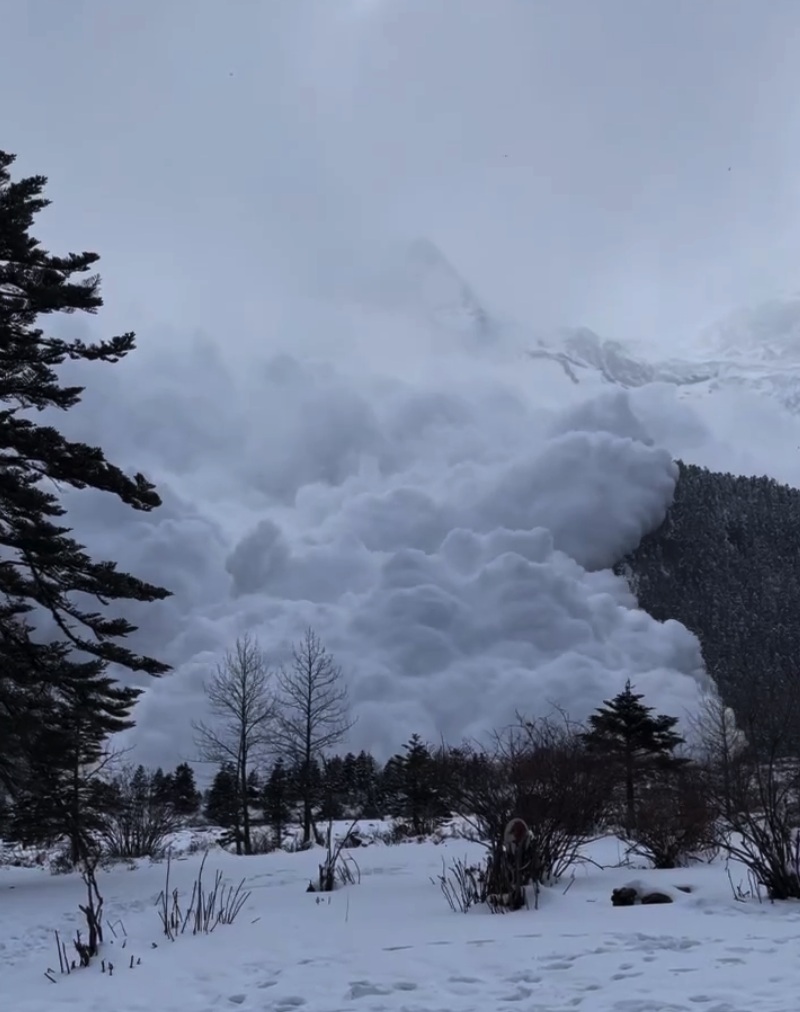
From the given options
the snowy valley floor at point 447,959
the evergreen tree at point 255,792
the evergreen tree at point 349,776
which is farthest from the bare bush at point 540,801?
the evergreen tree at point 349,776

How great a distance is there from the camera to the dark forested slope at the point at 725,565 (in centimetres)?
11875

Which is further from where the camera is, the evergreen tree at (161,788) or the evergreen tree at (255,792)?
the evergreen tree at (255,792)

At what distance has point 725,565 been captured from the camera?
440 ft

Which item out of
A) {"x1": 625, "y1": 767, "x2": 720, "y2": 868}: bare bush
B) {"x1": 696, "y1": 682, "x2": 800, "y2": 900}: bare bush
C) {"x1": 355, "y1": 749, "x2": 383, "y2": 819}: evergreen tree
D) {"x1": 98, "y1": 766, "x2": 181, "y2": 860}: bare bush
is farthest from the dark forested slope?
{"x1": 696, "y1": 682, "x2": 800, "y2": 900}: bare bush

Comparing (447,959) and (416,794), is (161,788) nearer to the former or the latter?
(416,794)

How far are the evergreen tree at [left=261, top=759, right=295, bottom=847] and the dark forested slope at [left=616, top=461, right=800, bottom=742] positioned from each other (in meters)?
67.3

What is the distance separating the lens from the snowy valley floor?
18.4 feet

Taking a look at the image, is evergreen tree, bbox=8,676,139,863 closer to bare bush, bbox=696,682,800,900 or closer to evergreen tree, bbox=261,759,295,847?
bare bush, bbox=696,682,800,900

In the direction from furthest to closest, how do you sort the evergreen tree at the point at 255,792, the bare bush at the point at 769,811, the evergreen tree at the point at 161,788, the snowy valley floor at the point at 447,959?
the evergreen tree at the point at 255,792 → the evergreen tree at the point at 161,788 → the bare bush at the point at 769,811 → the snowy valley floor at the point at 447,959

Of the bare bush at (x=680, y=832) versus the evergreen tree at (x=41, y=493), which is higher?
the evergreen tree at (x=41, y=493)

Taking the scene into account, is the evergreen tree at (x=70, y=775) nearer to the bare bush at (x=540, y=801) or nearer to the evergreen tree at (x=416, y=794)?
the bare bush at (x=540, y=801)

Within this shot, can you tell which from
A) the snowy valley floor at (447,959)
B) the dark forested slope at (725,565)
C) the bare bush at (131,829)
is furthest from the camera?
the dark forested slope at (725,565)

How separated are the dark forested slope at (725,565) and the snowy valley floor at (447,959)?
341 feet

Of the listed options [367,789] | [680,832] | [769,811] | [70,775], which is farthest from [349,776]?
[769,811]
